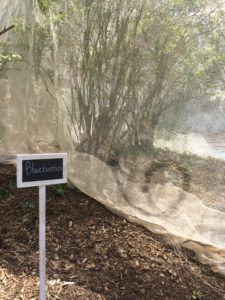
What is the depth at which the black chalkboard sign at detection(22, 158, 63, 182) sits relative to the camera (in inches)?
75.2

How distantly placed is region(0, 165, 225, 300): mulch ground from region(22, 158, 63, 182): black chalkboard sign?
861mm

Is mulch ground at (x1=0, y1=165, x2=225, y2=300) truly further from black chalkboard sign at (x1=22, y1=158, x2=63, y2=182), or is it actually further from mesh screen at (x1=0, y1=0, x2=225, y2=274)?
black chalkboard sign at (x1=22, y1=158, x2=63, y2=182)

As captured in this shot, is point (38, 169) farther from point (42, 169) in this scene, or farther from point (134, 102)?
point (134, 102)

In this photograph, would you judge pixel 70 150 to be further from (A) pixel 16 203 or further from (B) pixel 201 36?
(B) pixel 201 36

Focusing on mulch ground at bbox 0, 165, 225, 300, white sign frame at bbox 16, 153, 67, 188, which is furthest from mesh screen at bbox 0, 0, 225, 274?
white sign frame at bbox 16, 153, 67, 188

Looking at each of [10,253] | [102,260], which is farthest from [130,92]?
[10,253]

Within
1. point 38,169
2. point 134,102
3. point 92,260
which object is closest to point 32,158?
point 38,169

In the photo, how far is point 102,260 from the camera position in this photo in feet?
8.95

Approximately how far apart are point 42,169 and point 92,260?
1028mm

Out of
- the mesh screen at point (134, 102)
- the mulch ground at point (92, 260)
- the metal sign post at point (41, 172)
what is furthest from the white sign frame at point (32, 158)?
the mesh screen at point (134, 102)

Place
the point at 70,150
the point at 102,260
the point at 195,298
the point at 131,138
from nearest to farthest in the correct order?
the point at 195,298 → the point at 102,260 → the point at 131,138 → the point at 70,150

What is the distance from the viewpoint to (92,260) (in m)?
Result: 2.72

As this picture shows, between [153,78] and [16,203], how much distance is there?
1529mm

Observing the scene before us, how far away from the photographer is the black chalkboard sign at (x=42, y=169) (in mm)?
1910
